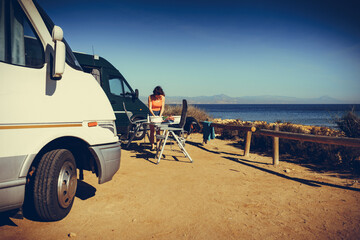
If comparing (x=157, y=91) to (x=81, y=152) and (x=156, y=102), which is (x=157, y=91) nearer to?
(x=156, y=102)

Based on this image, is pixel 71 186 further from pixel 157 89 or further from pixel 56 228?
pixel 157 89

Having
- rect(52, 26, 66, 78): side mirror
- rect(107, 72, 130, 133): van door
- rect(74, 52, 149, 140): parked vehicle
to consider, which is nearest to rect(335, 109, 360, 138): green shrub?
rect(74, 52, 149, 140): parked vehicle

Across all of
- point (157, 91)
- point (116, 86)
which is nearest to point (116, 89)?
point (116, 86)

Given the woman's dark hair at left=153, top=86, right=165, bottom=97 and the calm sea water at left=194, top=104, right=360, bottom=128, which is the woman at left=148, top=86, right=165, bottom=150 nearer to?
the woman's dark hair at left=153, top=86, right=165, bottom=97

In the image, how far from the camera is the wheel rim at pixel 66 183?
2.67 m

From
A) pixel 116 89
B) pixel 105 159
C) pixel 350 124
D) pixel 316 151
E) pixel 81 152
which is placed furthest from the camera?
pixel 116 89

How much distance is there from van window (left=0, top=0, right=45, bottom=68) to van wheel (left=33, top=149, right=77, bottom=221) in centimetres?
103

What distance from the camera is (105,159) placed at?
3051 millimetres

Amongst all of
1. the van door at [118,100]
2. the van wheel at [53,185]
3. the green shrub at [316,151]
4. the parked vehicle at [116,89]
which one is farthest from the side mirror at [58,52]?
the van door at [118,100]

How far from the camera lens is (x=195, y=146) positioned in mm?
8383

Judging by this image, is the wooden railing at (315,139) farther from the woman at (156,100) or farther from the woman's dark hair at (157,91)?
the woman's dark hair at (157,91)

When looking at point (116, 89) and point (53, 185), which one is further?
point (116, 89)

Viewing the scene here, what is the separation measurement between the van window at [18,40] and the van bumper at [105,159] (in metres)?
1.20

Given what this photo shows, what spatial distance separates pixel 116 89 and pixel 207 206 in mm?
6198
